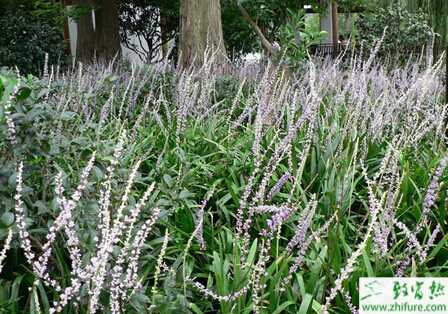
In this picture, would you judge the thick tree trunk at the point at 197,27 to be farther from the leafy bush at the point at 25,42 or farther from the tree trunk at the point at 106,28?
the tree trunk at the point at 106,28

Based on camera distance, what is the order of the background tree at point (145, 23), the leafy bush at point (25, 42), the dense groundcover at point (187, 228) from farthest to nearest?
the background tree at point (145, 23)
the leafy bush at point (25, 42)
the dense groundcover at point (187, 228)

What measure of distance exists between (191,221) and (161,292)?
2.22 ft

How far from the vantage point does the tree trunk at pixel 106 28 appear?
1188cm

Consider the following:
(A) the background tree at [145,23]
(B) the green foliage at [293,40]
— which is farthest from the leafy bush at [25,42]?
(B) the green foliage at [293,40]

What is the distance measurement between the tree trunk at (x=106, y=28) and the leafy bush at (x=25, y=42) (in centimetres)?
96

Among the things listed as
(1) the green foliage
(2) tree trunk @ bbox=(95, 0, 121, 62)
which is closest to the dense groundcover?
(1) the green foliage

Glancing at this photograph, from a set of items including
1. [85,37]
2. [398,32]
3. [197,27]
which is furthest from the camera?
[85,37]

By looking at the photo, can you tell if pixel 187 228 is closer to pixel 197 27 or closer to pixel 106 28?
pixel 197 27

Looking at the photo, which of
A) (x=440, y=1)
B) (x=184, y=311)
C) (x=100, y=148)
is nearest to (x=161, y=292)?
(x=184, y=311)

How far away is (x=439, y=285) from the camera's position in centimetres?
182

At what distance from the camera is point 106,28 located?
1199cm

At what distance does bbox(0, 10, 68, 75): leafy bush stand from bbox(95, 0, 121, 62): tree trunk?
955mm

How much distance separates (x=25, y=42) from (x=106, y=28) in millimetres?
1894

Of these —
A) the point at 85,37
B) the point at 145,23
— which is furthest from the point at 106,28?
the point at 145,23
